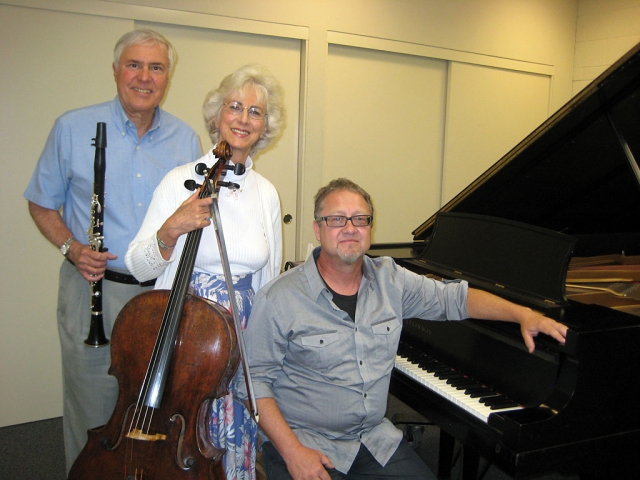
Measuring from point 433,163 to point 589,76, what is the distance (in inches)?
65.7

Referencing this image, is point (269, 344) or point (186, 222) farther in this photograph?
point (269, 344)

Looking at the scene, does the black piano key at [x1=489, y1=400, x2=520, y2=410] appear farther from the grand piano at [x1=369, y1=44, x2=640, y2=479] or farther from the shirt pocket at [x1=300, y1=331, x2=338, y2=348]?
the shirt pocket at [x1=300, y1=331, x2=338, y2=348]

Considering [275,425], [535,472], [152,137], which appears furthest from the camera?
[152,137]

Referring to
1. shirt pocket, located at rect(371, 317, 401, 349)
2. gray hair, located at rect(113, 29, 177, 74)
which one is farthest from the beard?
gray hair, located at rect(113, 29, 177, 74)

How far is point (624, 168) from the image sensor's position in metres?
2.21

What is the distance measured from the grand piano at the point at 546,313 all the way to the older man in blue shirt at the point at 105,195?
1074 mm

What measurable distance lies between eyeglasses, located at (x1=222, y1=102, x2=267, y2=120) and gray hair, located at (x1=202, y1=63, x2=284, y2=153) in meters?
0.04

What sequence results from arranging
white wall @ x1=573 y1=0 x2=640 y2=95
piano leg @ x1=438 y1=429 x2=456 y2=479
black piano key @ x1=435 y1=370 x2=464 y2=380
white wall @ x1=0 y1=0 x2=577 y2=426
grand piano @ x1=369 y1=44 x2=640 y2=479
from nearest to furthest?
grand piano @ x1=369 y1=44 x2=640 y2=479 → black piano key @ x1=435 y1=370 x2=464 y2=380 → piano leg @ x1=438 y1=429 x2=456 y2=479 → white wall @ x1=0 y1=0 x2=577 y2=426 → white wall @ x1=573 y1=0 x2=640 y2=95

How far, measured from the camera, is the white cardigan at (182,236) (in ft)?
5.30

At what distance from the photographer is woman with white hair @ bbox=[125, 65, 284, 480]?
1.67 metres

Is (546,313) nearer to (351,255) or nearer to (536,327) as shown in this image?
(536,327)

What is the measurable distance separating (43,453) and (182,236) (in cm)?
190

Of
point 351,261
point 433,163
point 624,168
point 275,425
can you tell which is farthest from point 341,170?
point 275,425

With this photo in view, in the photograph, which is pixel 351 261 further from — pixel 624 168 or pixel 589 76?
pixel 589 76
